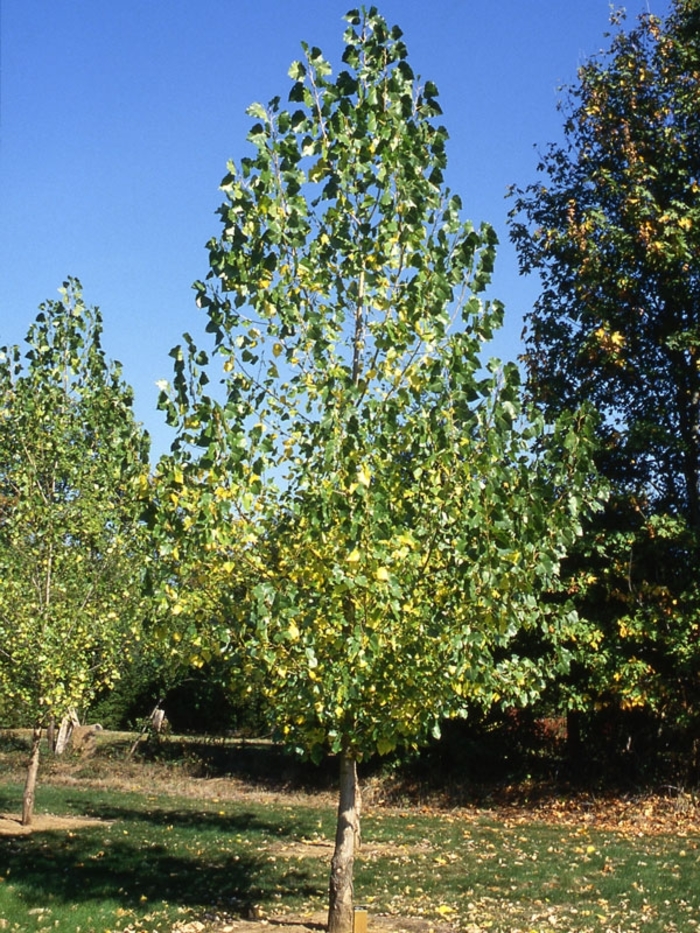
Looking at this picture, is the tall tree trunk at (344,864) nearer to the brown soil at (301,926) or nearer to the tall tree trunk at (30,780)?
the brown soil at (301,926)

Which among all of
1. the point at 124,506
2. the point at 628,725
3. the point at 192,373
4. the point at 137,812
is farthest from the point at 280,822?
the point at 192,373

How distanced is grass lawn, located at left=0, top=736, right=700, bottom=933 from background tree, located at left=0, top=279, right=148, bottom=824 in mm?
2351

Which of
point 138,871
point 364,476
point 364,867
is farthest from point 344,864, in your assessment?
point 138,871

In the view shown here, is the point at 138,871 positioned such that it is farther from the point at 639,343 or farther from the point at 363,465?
the point at 639,343

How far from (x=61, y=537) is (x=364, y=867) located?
6101 mm

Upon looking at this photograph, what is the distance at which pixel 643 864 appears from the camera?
11812 millimetres

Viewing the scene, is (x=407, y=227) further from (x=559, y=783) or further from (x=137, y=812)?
(x=559, y=783)

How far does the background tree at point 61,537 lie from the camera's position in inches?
512

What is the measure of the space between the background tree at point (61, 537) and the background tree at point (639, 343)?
8.17 meters

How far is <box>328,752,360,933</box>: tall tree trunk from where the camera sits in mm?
7820

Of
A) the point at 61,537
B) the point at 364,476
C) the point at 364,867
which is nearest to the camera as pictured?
the point at 364,476

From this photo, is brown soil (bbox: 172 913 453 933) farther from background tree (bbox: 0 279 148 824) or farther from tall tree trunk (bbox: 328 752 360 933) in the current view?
background tree (bbox: 0 279 148 824)

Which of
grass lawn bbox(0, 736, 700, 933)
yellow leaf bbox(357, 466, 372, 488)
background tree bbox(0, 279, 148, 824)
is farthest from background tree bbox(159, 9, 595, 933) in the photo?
background tree bbox(0, 279, 148, 824)

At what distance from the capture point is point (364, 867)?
1169 centimetres
